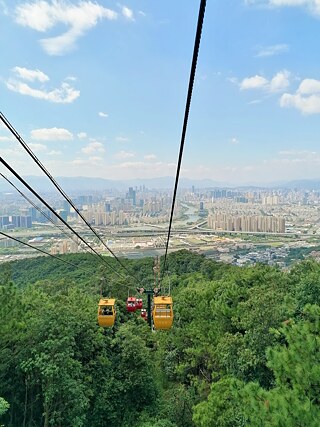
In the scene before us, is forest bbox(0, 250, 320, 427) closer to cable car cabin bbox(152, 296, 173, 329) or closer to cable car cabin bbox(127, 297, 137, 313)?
cable car cabin bbox(127, 297, 137, 313)

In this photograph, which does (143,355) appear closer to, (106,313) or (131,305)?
(131,305)

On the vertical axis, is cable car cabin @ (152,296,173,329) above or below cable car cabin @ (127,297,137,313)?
above

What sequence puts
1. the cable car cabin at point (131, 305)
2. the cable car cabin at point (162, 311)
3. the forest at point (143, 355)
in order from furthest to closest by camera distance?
1. the cable car cabin at point (131, 305)
2. the cable car cabin at point (162, 311)
3. the forest at point (143, 355)

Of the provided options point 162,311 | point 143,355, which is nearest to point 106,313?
point 162,311

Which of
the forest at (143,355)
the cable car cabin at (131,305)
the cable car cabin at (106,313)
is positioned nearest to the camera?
the forest at (143,355)

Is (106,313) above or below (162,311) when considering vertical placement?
below

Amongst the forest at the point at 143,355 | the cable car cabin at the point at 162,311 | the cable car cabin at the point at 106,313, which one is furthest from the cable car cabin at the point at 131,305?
the cable car cabin at the point at 162,311

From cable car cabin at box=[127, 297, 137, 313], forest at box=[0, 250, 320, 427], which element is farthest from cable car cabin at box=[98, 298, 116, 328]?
cable car cabin at box=[127, 297, 137, 313]

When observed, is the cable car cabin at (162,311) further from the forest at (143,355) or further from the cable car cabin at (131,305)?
the cable car cabin at (131,305)

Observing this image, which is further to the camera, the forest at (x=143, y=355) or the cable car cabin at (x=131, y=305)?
the cable car cabin at (x=131, y=305)

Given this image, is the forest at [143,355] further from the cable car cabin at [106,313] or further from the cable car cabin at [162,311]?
the cable car cabin at [162,311]

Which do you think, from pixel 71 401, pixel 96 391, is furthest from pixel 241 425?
pixel 96 391

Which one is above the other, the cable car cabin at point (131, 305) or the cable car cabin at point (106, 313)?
the cable car cabin at point (106, 313)
